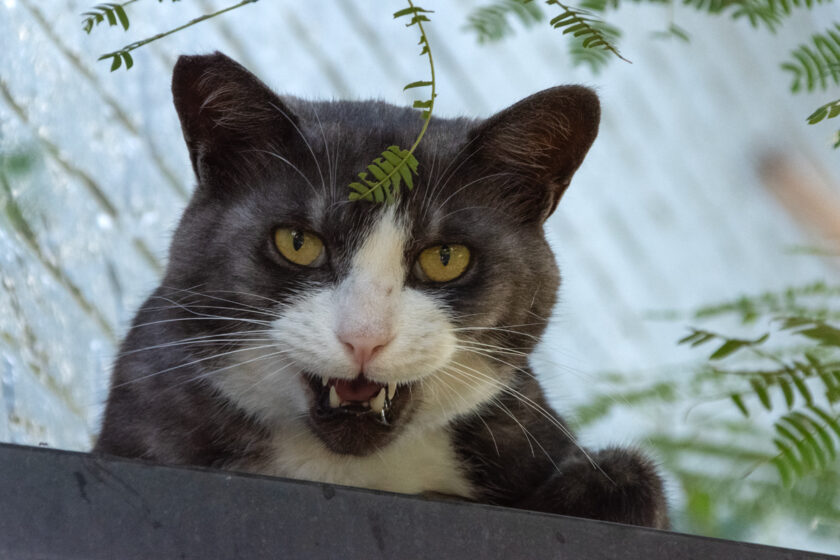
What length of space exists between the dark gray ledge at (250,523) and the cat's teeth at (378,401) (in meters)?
0.26

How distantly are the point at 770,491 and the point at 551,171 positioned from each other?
0.76m

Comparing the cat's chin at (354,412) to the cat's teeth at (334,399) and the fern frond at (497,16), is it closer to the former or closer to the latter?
the cat's teeth at (334,399)

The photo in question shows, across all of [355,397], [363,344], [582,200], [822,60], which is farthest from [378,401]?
[582,200]

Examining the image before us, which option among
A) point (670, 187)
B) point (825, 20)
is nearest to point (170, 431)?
point (670, 187)

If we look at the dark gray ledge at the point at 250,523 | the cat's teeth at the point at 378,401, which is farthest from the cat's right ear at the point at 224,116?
the dark gray ledge at the point at 250,523

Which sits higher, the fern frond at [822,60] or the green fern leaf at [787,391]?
the fern frond at [822,60]

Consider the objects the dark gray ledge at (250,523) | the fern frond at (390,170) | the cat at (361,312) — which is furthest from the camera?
the cat at (361,312)

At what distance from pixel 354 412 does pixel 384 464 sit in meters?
0.12

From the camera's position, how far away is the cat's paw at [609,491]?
1.07m

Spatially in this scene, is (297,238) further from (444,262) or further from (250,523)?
(250,523)

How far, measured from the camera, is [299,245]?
1135mm

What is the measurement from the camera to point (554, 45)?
2627 millimetres

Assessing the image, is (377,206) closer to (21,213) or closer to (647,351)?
(21,213)

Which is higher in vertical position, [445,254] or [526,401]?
[445,254]
